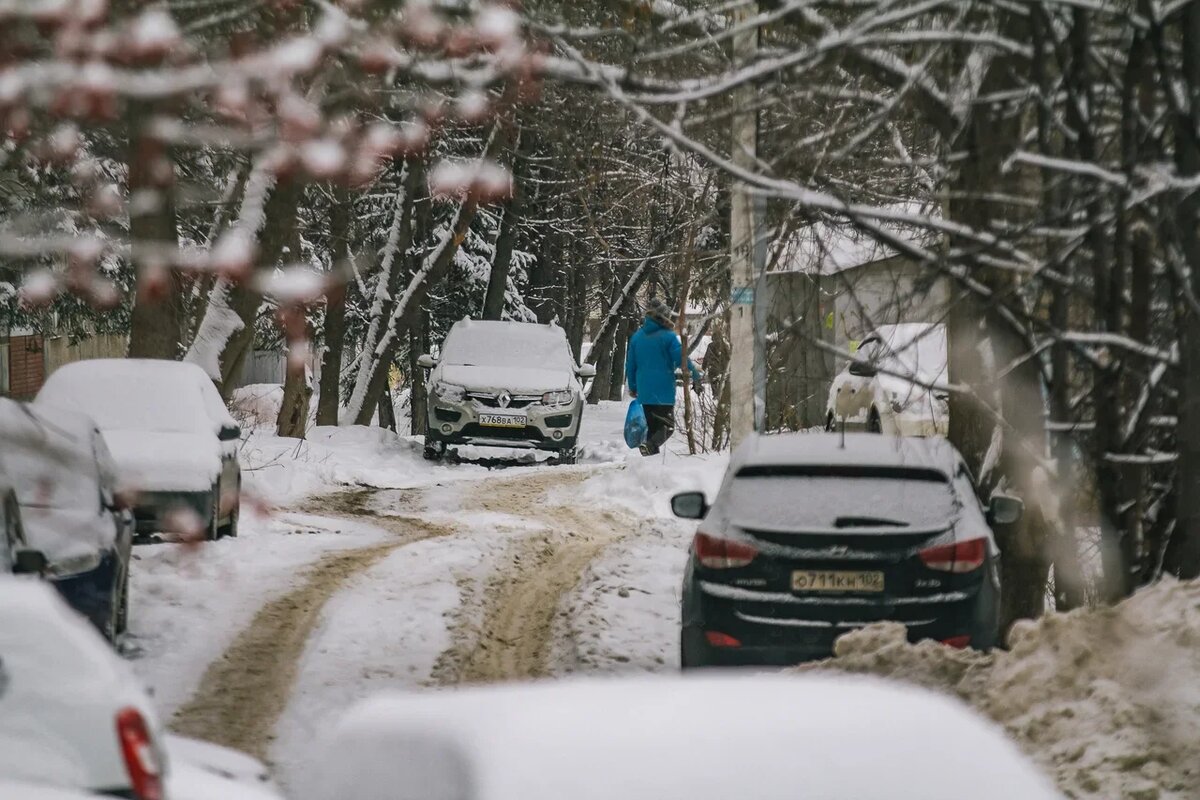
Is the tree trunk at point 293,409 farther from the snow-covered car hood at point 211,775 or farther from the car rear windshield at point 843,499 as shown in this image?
the snow-covered car hood at point 211,775

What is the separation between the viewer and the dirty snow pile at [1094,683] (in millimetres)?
5805

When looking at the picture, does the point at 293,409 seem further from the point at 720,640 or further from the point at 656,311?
the point at 720,640

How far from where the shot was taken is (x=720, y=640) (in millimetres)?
8227

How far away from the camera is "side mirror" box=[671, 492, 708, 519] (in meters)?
9.23

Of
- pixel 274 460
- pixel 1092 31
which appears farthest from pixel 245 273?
pixel 274 460

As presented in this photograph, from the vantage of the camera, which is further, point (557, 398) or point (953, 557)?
point (557, 398)

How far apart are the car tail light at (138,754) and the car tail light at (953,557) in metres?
4.25

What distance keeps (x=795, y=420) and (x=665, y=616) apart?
10.4m

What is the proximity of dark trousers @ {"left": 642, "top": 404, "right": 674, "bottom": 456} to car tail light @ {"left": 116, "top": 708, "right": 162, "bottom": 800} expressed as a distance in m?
16.3

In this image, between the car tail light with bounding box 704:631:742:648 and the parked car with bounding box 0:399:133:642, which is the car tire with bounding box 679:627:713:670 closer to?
the car tail light with bounding box 704:631:742:648

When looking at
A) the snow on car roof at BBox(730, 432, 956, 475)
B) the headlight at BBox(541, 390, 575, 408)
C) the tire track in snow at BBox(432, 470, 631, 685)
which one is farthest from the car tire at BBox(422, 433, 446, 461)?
the snow on car roof at BBox(730, 432, 956, 475)

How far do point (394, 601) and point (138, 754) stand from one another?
278 inches

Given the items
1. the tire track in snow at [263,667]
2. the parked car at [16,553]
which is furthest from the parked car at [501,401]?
the parked car at [16,553]

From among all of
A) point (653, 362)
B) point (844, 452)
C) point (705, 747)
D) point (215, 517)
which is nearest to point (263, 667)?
point (844, 452)
